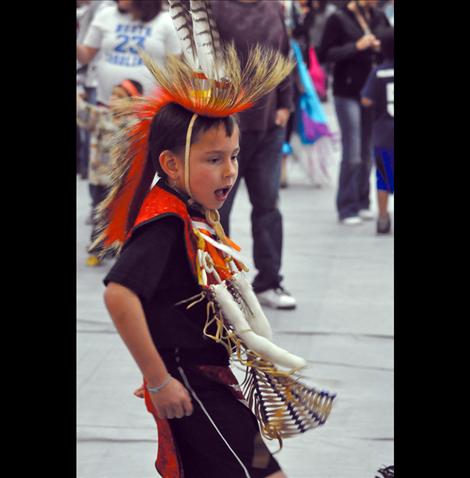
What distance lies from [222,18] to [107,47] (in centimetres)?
147

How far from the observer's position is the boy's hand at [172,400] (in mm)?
3049

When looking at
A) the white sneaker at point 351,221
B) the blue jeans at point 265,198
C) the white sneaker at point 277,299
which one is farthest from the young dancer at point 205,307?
the white sneaker at point 351,221

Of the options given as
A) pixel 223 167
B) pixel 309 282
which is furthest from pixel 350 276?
pixel 223 167

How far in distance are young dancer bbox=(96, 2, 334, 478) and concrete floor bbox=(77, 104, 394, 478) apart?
176 millimetres

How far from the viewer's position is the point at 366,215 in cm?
975

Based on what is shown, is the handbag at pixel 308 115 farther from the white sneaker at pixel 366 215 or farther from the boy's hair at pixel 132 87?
the boy's hair at pixel 132 87

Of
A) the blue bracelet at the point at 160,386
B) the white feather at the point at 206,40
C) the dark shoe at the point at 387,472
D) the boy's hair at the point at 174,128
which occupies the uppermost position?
the white feather at the point at 206,40

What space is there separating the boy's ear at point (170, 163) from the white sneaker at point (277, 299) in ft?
11.9

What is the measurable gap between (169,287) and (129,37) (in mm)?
4478

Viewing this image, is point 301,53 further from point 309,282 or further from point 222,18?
point 222,18

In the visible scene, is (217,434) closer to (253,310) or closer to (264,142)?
(253,310)

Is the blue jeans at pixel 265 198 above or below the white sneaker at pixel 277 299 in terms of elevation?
above
